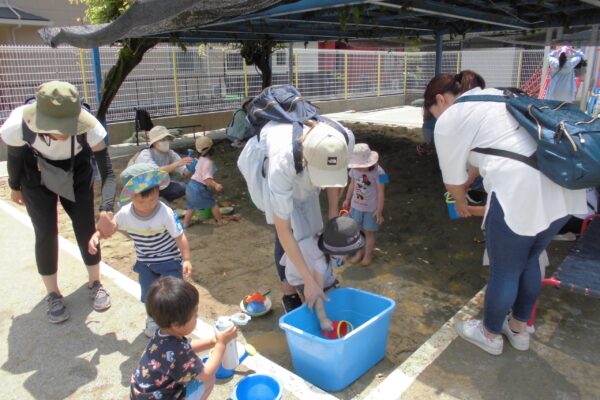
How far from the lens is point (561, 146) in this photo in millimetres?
2150

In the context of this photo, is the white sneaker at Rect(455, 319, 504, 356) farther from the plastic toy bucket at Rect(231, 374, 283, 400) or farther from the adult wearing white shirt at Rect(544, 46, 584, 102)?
the adult wearing white shirt at Rect(544, 46, 584, 102)

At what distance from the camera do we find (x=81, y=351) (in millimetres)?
2857

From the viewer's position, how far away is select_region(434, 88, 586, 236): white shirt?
2266 millimetres

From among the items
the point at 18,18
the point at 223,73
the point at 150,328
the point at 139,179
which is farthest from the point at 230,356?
the point at 18,18

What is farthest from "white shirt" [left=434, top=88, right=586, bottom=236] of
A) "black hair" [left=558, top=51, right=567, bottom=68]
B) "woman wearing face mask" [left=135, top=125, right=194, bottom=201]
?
"black hair" [left=558, top=51, right=567, bottom=68]

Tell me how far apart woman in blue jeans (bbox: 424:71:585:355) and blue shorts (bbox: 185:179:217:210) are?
3083 mm

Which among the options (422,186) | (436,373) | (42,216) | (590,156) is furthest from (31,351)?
(422,186)

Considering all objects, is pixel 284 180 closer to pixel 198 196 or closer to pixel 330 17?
pixel 198 196

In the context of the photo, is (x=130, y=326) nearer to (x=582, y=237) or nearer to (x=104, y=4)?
(x=582, y=237)

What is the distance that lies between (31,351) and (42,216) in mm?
892

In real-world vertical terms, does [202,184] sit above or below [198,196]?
above

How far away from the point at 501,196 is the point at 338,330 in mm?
1196

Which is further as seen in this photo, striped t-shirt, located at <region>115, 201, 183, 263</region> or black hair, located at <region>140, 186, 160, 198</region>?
striped t-shirt, located at <region>115, 201, 183, 263</region>

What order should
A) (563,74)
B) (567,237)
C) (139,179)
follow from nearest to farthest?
(139,179), (567,237), (563,74)
